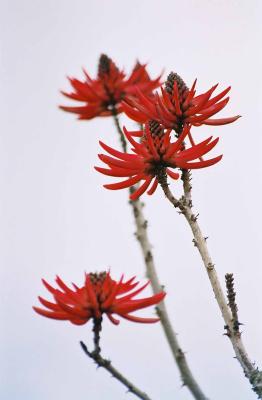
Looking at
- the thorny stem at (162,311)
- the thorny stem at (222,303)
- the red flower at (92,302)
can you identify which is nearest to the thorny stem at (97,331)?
the red flower at (92,302)

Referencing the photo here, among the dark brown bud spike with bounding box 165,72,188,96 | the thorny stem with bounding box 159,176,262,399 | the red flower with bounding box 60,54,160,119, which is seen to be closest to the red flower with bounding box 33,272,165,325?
the thorny stem with bounding box 159,176,262,399

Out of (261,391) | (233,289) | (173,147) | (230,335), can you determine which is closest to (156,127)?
(173,147)

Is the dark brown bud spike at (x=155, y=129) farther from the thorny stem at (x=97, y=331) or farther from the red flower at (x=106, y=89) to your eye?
the red flower at (x=106, y=89)

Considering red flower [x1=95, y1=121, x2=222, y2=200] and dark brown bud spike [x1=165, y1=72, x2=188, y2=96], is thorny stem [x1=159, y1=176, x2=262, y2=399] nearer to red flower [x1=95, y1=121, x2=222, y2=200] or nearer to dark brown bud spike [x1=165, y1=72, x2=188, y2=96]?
red flower [x1=95, y1=121, x2=222, y2=200]

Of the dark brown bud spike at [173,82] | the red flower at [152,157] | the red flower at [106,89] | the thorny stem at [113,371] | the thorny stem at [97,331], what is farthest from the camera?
the red flower at [106,89]

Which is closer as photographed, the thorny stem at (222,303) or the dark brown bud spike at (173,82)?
the thorny stem at (222,303)

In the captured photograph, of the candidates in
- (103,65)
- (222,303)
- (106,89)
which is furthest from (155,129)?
(103,65)
